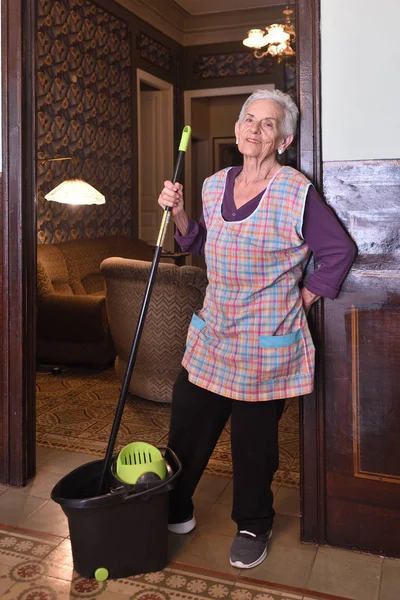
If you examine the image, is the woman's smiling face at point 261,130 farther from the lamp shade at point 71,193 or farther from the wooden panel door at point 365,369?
the lamp shade at point 71,193

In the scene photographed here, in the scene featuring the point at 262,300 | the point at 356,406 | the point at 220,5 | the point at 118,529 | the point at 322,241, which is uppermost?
the point at 220,5

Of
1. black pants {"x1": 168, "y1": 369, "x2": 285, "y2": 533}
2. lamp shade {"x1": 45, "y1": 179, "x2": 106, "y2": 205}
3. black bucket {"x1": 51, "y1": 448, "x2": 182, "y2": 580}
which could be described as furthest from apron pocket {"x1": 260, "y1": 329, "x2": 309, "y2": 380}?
lamp shade {"x1": 45, "y1": 179, "x2": 106, "y2": 205}

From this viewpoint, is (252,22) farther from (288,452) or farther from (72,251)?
(288,452)

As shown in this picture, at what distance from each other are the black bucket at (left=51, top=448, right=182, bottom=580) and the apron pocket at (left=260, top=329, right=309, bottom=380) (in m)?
0.47

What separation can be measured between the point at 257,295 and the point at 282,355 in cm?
22

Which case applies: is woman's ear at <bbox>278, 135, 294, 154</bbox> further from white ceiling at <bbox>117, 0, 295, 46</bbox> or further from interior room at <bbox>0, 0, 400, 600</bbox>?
white ceiling at <bbox>117, 0, 295, 46</bbox>

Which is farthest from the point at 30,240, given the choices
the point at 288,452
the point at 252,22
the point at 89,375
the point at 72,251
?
the point at 252,22

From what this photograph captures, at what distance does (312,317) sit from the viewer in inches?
94.3

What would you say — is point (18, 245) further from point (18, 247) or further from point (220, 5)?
point (220, 5)

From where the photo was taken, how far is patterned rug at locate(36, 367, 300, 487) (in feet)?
10.9

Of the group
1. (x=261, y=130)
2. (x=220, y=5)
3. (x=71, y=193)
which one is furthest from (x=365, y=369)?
(x=220, y=5)

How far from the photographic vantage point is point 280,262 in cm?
222

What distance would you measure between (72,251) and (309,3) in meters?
3.62

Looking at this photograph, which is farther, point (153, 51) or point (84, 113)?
point (153, 51)
